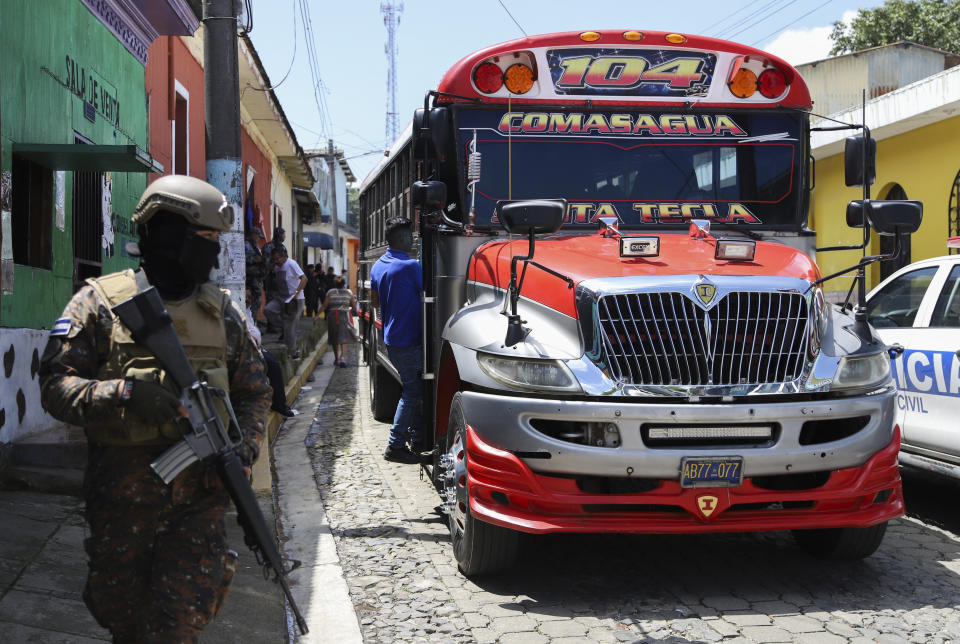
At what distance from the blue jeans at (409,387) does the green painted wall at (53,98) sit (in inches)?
103

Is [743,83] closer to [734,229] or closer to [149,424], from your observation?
[734,229]

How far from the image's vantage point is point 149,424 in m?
2.89

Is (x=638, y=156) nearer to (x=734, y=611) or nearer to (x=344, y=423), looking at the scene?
(x=734, y=611)

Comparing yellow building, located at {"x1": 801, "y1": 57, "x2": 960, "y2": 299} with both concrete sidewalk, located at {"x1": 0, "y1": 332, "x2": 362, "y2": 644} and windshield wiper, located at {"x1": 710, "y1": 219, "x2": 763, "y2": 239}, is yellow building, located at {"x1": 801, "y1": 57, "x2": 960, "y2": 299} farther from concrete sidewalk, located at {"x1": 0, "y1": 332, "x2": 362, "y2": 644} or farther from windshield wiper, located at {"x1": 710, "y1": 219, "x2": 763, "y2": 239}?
concrete sidewalk, located at {"x1": 0, "y1": 332, "x2": 362, "y2": 644}

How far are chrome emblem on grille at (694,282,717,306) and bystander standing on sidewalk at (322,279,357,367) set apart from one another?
10540mm

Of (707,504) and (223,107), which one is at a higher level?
(223,107)

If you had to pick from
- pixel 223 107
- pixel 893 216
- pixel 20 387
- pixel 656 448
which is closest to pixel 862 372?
pixel 893 216

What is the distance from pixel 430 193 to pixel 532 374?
4.90ft

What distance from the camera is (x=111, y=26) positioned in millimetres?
9031

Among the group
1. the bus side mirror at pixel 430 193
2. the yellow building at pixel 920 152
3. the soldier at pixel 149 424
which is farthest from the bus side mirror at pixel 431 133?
the yellow building at pixel 920 152

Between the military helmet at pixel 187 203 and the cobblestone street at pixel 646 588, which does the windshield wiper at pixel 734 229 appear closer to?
the cobblestone street at pixel 646 588

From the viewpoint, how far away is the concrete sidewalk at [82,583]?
12.7ft

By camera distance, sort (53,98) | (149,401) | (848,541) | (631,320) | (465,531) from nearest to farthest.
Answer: (149,401), (631,320), (465,531), (848,541), (53,98)

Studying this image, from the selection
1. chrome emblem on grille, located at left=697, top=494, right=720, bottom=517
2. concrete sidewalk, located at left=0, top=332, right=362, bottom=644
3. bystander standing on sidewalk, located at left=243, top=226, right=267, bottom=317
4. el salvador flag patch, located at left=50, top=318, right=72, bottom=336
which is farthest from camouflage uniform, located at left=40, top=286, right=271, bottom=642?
bystander standing on sidewalk, located at left=243, top=226, right=267, bottom=317
